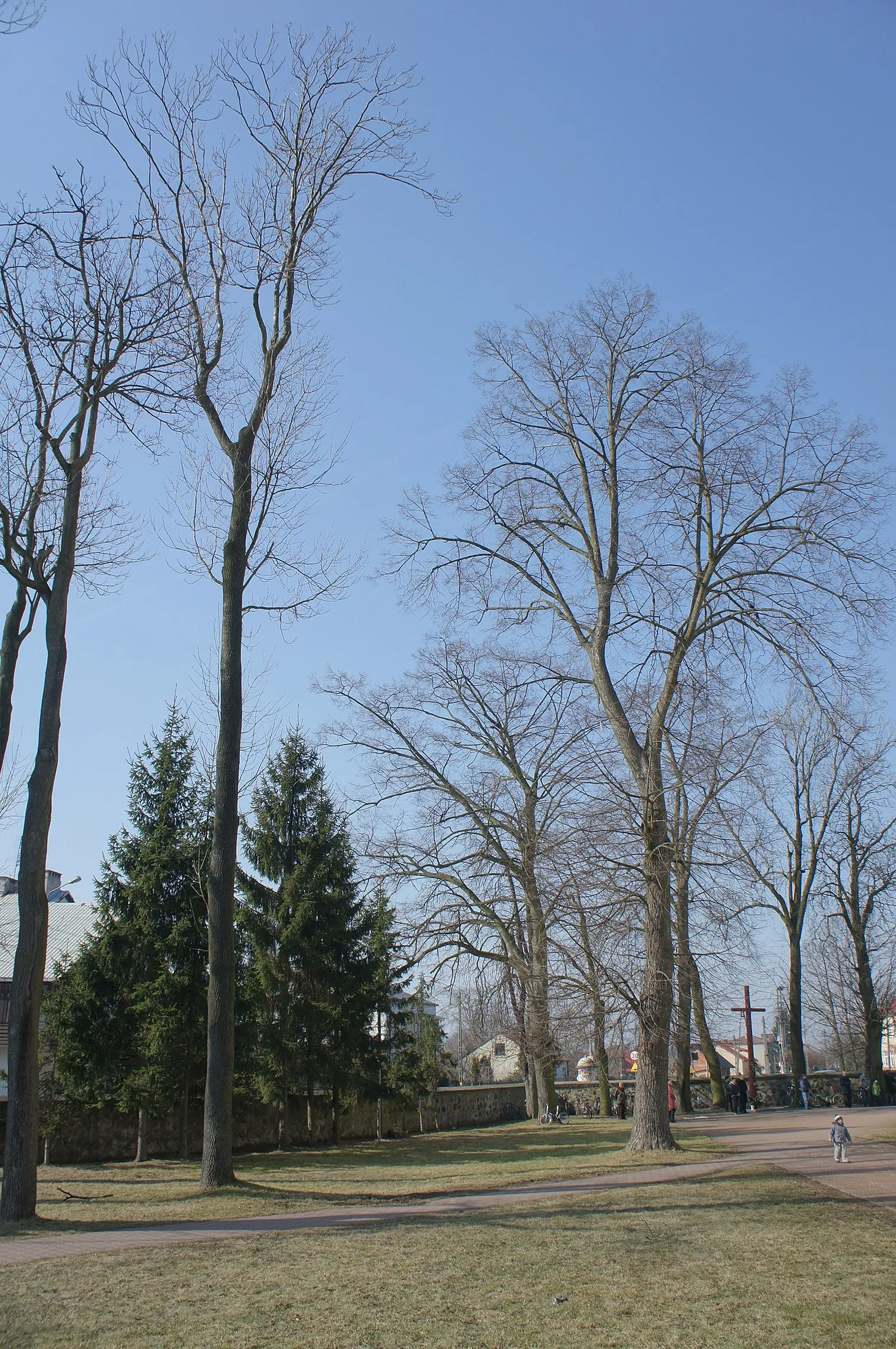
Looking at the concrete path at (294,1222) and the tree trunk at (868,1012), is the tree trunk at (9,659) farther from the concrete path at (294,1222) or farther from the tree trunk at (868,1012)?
the tree trunk at (868,1012)

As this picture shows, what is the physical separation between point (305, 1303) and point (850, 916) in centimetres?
3782

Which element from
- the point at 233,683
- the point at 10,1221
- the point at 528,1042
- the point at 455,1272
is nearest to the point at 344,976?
the point at 528,1042

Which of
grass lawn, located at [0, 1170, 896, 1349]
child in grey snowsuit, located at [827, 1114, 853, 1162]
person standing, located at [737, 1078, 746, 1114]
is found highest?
grass lawn, located at [0, 1170, 896, 1349]

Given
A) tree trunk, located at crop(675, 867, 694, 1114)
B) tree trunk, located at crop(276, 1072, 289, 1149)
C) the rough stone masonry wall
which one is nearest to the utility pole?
the rough stone masonry wall

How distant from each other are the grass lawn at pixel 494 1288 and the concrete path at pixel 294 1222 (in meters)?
0.54

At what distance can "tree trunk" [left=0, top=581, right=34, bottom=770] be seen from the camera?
14703mm

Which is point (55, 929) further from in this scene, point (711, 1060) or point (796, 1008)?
point (796, 1008)

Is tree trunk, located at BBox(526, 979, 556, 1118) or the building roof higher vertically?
the building roof

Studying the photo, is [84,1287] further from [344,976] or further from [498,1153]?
[344,976]

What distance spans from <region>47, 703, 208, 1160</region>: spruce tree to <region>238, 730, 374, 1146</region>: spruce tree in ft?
7.90

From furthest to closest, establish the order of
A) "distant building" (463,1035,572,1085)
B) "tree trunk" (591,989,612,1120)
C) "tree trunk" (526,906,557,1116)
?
"distant building" (463,1035,572,1085), "tree trunk" (526,906,557,1116), "tree trunk" (591,989,612,1120)

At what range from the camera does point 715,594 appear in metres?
19.7

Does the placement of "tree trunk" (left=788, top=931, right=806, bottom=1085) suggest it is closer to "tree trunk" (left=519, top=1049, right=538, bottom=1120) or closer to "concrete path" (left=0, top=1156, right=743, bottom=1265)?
"tree trunk" (left=519, top=1049, right=538, bottom=1120)

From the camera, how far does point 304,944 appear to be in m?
24.1
